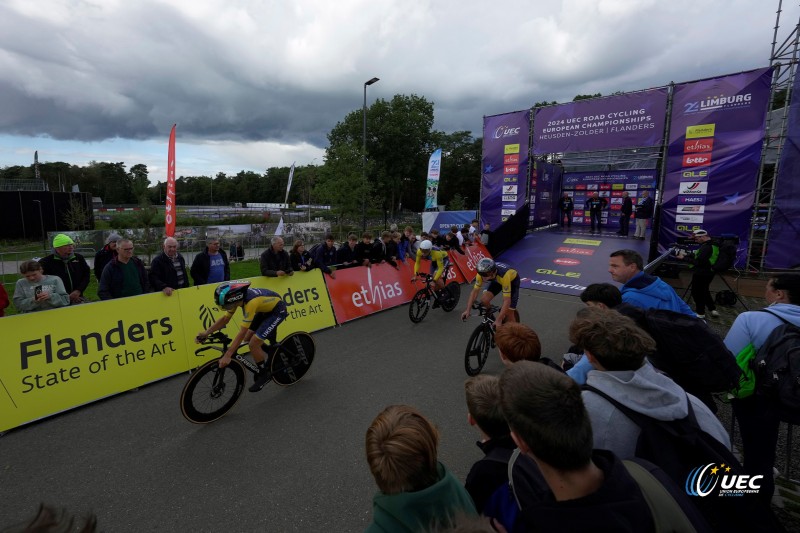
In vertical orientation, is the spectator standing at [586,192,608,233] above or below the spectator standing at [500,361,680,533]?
above

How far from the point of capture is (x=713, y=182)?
1252cm

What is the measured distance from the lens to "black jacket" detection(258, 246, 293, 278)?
694 cm

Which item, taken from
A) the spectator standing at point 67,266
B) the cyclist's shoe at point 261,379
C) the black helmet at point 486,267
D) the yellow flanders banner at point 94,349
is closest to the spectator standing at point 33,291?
the yellow flanders banner at point 94,349

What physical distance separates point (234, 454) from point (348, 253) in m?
5.71

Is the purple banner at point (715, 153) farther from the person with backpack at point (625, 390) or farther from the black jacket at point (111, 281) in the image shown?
the black jacket at point (111, 281)

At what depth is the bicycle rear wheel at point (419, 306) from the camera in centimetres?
812

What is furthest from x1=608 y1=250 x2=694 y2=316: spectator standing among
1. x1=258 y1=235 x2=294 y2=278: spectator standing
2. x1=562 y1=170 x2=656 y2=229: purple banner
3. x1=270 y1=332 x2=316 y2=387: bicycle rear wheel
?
x1=562 y1=170 x2=656 y2=229: purple banner

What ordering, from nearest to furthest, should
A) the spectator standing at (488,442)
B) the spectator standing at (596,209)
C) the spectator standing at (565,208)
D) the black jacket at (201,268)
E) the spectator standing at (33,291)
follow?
the spectator standing at (488,442)
the spectator standing at (33,291)
the black jacket at (201,268)
the spectator standing at (596,209)
the spectator standing at (565,208)

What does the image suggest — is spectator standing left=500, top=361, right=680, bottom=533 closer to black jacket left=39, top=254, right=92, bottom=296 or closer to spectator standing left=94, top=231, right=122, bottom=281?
black jacket left=39, top=254, right=92, bottom=296

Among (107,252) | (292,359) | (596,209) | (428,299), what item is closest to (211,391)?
(292,359)

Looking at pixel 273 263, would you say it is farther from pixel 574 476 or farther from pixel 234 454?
pixel 574 476

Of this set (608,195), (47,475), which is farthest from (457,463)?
(608,195)

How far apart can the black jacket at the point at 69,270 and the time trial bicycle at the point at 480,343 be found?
5830mm

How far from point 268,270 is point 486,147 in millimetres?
13609
